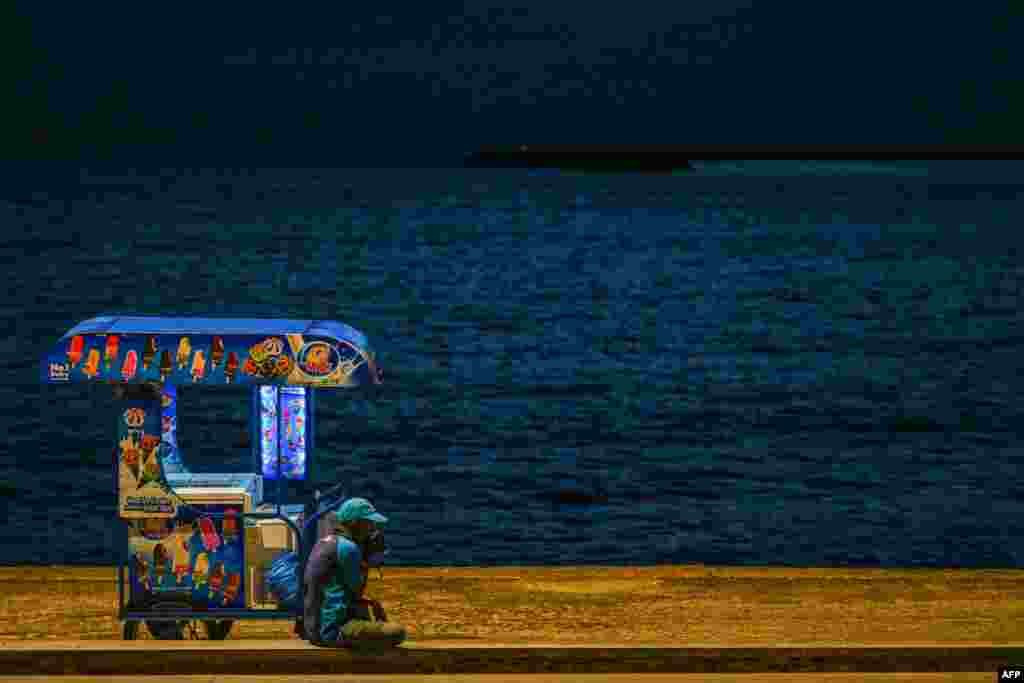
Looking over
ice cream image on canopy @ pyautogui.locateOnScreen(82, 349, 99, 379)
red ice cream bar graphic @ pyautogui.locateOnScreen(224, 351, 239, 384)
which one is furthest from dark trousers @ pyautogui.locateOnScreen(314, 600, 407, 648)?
ice cream image on canopy @ pyautogui.locateOnScreen(82, 349, 99, 379)

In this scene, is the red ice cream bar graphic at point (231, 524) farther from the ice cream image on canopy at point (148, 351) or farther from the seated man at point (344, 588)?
the ice cream image on canopy at point (148, 351)

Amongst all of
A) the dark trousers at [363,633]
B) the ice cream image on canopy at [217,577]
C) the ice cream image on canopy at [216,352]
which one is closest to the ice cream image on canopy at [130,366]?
the ice cream image on canopy at [216,352]

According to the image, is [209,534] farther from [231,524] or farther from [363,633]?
[363,633]

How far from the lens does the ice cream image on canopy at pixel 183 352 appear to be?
34.1ft

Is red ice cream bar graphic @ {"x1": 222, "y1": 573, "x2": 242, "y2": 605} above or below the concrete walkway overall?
above

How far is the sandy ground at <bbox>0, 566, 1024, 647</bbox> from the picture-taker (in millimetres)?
11234

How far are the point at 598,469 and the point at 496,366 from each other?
20.0 metres

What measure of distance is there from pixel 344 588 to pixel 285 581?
2.30 ft

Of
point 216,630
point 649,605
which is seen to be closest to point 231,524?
point 216,630

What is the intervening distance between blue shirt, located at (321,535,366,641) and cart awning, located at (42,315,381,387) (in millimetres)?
992

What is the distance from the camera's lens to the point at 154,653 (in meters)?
10.3

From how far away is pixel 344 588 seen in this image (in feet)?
33.4

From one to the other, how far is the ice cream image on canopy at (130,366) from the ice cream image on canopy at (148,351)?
0.05 metres

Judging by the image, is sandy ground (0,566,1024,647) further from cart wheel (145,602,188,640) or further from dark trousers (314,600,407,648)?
dark trousers (314,600,407,648)
